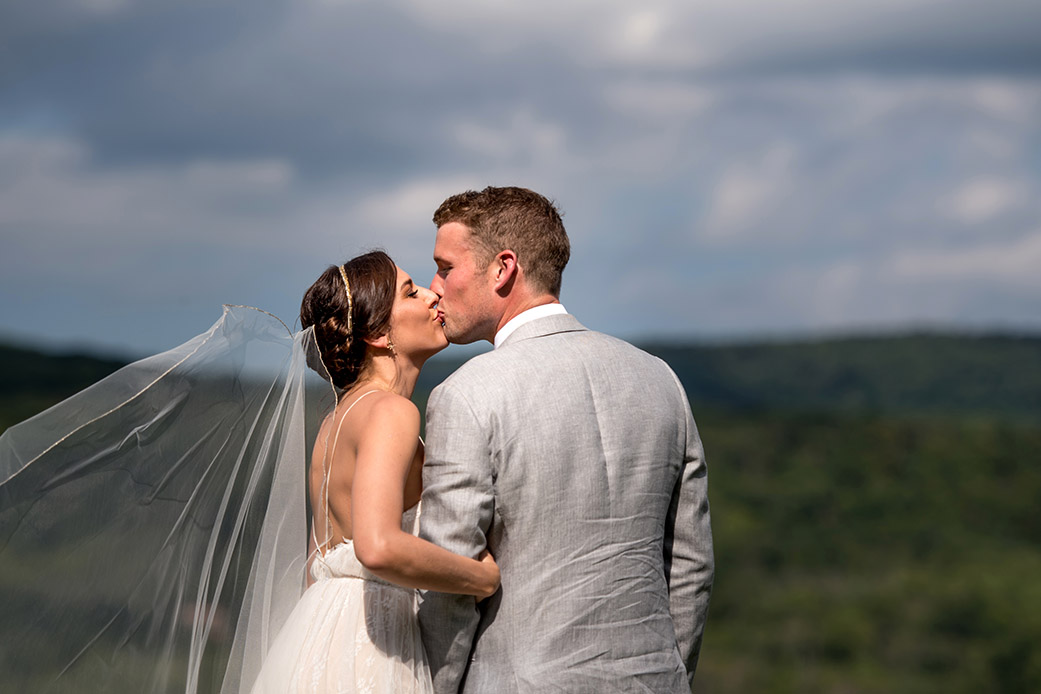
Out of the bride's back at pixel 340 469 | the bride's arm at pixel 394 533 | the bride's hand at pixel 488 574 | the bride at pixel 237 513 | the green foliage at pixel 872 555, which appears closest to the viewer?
the bride's arm at pixel 394 533

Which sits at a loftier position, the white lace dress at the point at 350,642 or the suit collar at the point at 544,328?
the suit collar at the point at 544,328

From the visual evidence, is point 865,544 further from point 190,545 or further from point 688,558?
point 190,545

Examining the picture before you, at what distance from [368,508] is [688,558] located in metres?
0.90

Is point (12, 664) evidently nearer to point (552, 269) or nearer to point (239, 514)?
point (239, 514)

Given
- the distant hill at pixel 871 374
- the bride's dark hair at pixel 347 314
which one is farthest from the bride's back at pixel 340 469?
the distant hill at pixel 871 374

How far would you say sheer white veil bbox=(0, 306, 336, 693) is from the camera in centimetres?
249

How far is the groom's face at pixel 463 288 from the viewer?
2.65 metres

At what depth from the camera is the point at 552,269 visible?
8.84ft

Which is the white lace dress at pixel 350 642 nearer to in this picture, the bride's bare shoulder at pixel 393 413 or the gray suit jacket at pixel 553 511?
the gray suit jacket at pixel 553 511

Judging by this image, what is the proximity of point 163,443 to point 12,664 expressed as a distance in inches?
23.1

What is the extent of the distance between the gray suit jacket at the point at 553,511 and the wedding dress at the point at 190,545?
0.28m

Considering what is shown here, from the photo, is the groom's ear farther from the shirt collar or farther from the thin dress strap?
the thin dress strap

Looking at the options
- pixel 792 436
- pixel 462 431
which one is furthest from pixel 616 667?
pixel 792 436

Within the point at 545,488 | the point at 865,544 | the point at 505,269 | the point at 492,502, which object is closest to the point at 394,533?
the point at 492,502
